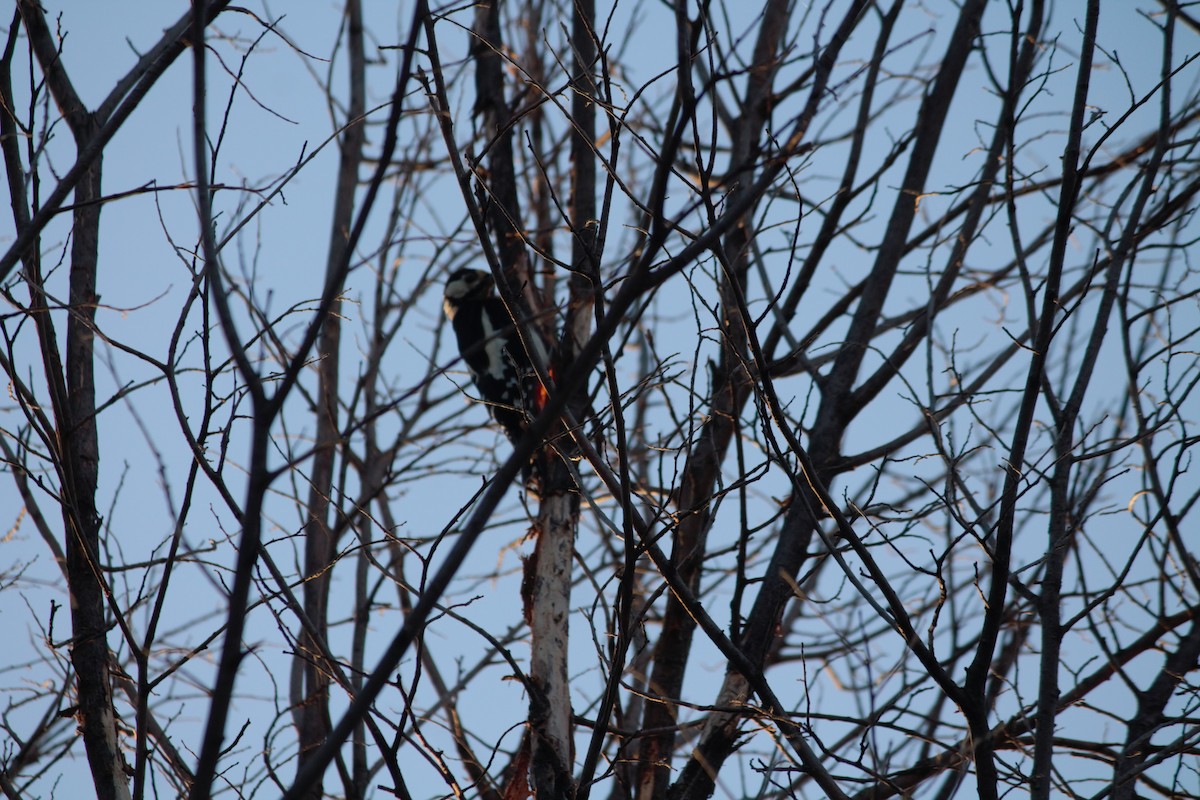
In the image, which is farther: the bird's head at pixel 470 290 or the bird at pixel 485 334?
the bird's head at pixel 470 290

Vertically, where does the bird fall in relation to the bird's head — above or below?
below

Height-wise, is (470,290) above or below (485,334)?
above

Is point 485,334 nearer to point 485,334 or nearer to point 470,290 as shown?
point 485,334

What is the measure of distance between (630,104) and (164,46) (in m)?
1.02

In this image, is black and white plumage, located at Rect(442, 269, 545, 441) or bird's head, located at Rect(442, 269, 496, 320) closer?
black and white plumage, located at Rect(442, 269, 545, 441)

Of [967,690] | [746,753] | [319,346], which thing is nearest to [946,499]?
[967,690]

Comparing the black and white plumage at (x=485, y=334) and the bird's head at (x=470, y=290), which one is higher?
the bird's head at (x=470, y=290)

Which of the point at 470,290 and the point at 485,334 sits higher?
the point at 470,290

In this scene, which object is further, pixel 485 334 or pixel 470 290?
pixel 470 290

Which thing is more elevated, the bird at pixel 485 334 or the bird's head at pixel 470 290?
the bird's head at pixel 470 290

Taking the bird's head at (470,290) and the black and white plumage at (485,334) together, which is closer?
the black and white plumage at (485,334)

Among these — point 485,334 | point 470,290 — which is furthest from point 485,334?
point 470,290

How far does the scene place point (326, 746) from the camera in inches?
45.1

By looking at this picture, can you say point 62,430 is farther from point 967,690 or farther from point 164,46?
point 967,690
